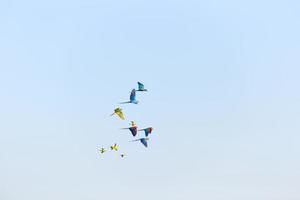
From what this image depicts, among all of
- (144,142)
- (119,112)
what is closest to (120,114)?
(119,112)

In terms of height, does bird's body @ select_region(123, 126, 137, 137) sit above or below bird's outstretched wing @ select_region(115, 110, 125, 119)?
below

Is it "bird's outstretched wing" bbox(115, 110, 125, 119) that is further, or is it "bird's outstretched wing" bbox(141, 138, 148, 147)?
"bird's outstretched wing" bbox(141, 138, 148, 147)

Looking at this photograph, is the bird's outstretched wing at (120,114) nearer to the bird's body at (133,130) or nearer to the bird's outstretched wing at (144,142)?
the bird's body at (133,130)

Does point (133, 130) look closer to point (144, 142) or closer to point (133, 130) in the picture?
point (133, 130)

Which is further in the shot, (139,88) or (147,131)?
(147,131)

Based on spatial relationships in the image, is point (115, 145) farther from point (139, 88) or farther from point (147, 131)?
point (139, 88)

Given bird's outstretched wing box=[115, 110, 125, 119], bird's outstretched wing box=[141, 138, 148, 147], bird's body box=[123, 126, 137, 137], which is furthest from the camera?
bird's outstretched wing box=[141, 138, 148, 147]

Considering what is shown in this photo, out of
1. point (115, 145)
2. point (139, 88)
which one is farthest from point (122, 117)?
point (115, 145)

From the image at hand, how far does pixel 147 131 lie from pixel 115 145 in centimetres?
894

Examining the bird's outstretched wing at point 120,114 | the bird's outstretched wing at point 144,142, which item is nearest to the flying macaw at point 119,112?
the bird's outstretched wing at point 120,114

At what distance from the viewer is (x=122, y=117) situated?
10719 centimetres

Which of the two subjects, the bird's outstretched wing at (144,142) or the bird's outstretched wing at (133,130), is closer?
the bird's outstretched wing at (133,130)

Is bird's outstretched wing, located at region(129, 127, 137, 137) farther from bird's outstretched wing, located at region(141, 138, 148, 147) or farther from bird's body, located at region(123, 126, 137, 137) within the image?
bird's outstretched wing, located at region(141, 138, 148, 147)

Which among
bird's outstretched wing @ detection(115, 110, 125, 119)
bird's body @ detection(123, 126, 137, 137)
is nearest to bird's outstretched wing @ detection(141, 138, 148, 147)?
bird's body @ detection(123, 126, 137, 137)
